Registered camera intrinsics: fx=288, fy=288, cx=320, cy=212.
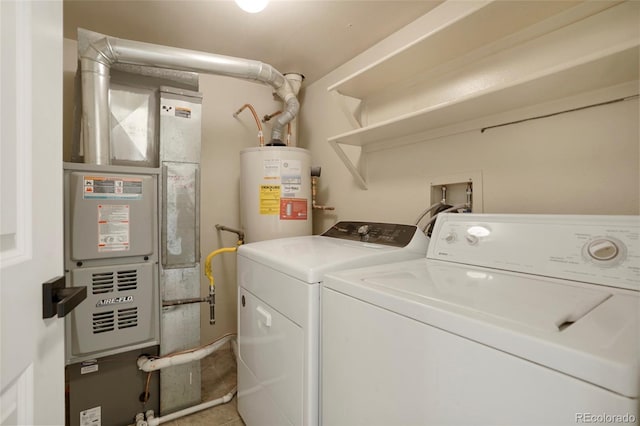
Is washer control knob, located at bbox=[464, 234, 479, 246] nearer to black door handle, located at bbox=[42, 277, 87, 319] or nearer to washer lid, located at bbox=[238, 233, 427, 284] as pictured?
washer lid, located at bbox=[238, 233, 427, 284]

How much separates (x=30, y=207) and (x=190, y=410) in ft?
5.27

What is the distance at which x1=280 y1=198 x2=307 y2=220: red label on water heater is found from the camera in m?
1.95

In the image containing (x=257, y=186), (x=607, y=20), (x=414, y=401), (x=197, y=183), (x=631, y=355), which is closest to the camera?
(x=631, y=355)

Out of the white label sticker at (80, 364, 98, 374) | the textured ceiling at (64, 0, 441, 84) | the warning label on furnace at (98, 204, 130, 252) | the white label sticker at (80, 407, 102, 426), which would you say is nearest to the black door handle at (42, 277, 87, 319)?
the warning label on furnace at (98, 204, 130, 252)

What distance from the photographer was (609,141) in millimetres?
1018

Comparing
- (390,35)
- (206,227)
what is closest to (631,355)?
(390,35)

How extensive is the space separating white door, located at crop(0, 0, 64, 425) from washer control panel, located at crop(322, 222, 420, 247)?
1153mm

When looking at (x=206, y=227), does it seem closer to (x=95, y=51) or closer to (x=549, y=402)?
(x=95, y=51)

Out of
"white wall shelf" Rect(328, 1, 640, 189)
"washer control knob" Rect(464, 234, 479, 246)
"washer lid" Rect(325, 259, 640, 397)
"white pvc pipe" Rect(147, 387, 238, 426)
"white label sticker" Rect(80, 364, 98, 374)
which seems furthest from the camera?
"white pvc pipe" Rect(147, 387, 238, 426)

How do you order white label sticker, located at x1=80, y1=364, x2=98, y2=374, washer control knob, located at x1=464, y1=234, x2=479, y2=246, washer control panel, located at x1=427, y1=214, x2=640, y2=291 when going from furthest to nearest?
1. white label sticker, located at x1=80, y1=364, x2=98, y2=374
2. washer control knob, located at x1=464, y1=234, x2=479, y2=246
3. washer control panel, located at x1=427, y1=214, x2=640, y2=291

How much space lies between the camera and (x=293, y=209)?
6.49 feet

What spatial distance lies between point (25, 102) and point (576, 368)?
0.97 meters

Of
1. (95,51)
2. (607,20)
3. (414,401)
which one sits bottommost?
(414,401)

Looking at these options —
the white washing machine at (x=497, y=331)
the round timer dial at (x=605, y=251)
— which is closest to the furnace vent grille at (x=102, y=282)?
the white washing machine at (x=497, y=331)
